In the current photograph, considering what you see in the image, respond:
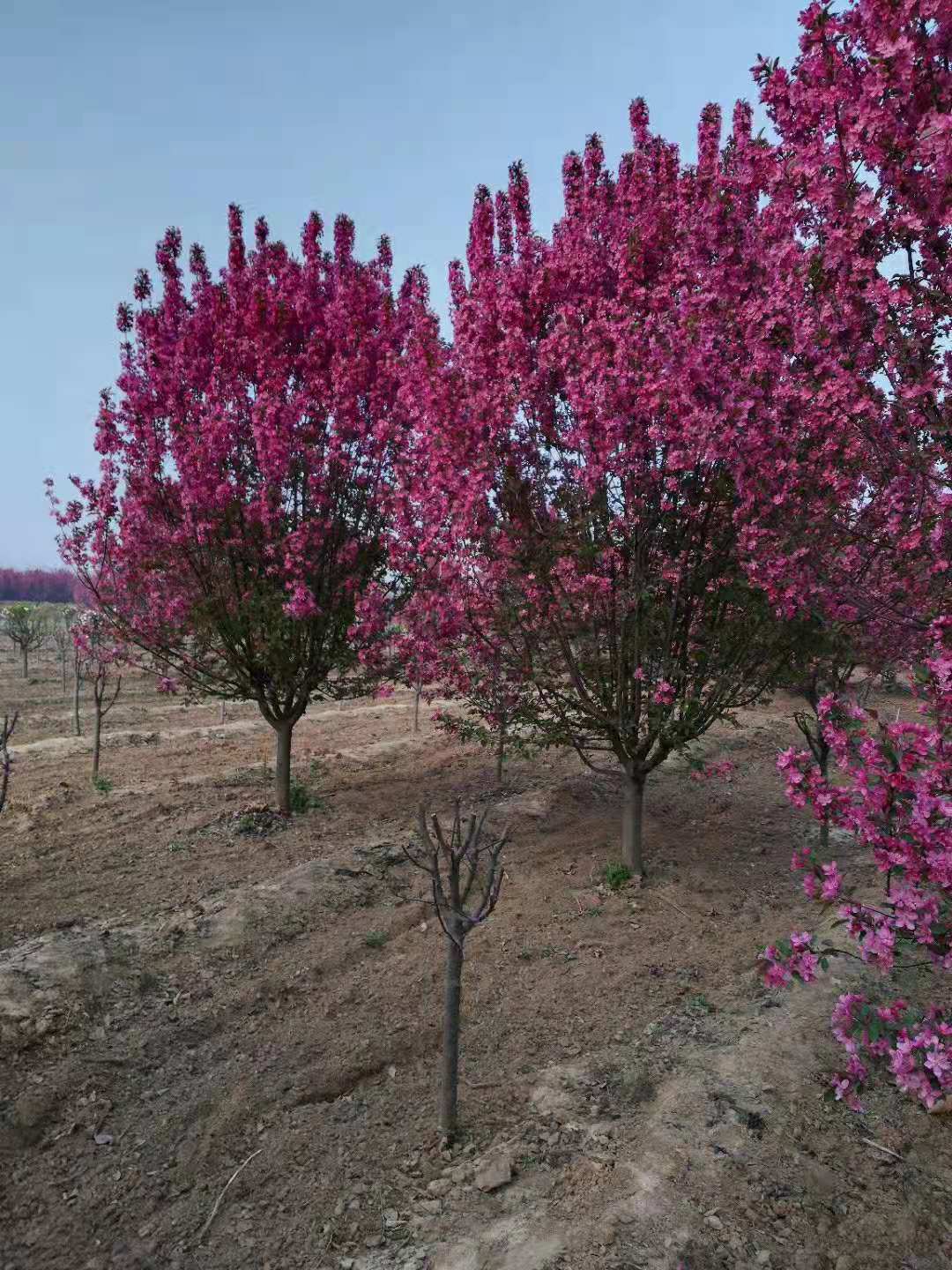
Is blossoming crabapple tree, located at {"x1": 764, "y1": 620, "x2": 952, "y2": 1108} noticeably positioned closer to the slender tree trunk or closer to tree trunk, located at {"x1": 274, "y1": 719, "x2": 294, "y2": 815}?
the slender tree trunk

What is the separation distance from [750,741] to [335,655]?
863cm

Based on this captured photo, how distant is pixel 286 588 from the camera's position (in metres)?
8.47

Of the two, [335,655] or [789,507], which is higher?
[789,507]

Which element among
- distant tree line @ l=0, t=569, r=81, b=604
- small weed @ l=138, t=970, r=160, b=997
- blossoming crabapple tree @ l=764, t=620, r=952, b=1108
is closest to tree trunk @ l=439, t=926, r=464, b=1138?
blossoming crabapple tree @ l=764, t=620, r=952, b=1108

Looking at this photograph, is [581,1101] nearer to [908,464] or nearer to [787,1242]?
[787,1242]

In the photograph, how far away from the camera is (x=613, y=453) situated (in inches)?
234

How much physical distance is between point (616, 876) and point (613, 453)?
4.34 metres

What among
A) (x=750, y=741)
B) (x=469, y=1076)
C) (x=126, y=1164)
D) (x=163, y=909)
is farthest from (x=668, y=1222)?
(x=750, y=741)

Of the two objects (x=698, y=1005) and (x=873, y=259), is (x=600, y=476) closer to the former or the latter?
(x=873, y=259)

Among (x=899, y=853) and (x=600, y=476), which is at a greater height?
(x=600, y=476)

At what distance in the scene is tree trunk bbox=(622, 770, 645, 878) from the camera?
754 cm

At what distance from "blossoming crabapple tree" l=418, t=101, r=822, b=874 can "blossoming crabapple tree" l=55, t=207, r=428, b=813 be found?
2.09 m

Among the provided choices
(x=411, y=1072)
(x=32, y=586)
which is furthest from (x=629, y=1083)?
(x=32, y=586)

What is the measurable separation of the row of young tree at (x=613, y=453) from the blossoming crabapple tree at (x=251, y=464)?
41 millimetres
